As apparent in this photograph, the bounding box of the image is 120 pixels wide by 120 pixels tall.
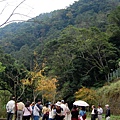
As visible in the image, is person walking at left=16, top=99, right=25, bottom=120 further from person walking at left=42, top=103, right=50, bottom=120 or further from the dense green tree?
the dense green tree

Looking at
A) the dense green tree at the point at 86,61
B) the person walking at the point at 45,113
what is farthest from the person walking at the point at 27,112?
the dense green tree at the point at 86,61

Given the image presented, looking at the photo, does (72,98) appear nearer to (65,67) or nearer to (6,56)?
(65,67)

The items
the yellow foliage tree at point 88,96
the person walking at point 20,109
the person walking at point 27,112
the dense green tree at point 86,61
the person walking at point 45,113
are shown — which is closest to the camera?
the person walking at point 20,109

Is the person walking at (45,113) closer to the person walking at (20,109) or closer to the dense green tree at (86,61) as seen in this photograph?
the person walking at (20,109)

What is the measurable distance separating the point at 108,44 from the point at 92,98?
10206mm

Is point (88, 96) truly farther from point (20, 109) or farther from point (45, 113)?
point (20, 109)

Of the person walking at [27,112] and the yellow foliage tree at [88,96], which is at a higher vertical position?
the yellow foliage tree at [88,96]

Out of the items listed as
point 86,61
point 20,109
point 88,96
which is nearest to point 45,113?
point 20,109

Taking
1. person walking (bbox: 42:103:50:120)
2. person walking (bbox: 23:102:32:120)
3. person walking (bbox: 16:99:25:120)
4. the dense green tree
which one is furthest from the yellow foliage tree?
person walking (bbox: 16:99:25:120)

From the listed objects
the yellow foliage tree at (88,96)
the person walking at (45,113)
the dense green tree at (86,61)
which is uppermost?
the dense green tree at (86,61)

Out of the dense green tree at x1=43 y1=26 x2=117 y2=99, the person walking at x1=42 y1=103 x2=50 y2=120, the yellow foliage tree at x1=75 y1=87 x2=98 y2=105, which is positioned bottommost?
the person walking at x1=42 y1=103 x2=50 y2=120

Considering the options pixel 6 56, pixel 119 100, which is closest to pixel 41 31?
pixel 6 56

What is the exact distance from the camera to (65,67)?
49.9 meters

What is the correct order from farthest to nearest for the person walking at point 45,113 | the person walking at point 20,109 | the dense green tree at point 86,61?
the dense green tree at point 86,61 → the person walking at point 45,113 → the person walking at point 20,109
